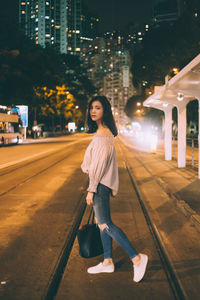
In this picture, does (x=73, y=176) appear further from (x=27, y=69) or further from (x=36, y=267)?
(x=27, y=69)

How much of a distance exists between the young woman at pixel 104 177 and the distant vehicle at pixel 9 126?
29.1m

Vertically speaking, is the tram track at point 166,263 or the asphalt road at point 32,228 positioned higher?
the asphalt road at point 32,228

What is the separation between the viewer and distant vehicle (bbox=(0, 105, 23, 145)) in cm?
3188

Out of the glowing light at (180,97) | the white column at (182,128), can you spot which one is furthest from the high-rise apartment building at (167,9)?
the glowing light at (180,97)

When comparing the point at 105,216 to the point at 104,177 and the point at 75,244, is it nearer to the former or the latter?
the point at 104,177

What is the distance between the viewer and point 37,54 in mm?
33031

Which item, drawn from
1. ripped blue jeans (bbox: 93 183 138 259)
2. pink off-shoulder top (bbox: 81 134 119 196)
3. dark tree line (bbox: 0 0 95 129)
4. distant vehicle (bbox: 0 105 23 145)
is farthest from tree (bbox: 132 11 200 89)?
ripped blue jeans (bbox: 93 183 138 259)

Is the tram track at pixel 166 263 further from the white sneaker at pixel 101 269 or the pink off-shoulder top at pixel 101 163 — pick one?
the pink off-shoulder top at pixel 101 163

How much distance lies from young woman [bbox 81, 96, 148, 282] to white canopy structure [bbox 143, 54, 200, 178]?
14.9 ft

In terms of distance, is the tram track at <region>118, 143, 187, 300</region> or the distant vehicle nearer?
the tram track at <region>118, 143, 187, 300</region>

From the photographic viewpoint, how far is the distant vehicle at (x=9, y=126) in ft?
105

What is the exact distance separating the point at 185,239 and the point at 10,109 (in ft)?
→ 105

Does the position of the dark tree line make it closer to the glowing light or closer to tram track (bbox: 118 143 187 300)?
the glowing light

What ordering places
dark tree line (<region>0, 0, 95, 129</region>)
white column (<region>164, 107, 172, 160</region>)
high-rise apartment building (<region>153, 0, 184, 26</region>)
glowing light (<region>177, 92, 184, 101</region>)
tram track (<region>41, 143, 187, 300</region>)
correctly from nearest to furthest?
tram track (<region>41, 143, 187, 300</region>), glowing light (<region>177, 92, 184, 101</region>), white column (<region>164, 107, 172, 160</region>), dark tree line (<region>0, 0, 95, 129</region>), high-rise apartment building (<region>153, 0, 184, 26</region>)
